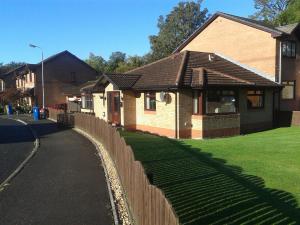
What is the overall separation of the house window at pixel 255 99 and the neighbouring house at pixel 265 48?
2.38 metres

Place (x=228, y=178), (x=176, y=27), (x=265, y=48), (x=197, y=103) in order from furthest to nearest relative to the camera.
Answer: (x=176, y=27) → (x=265, y=48) → (x=197, y=103) → (x=228, y=178)

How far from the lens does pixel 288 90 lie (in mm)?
27391

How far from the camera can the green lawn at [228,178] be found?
7.72 metres

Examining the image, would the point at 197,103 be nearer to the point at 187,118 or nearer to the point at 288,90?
the point at 187,118

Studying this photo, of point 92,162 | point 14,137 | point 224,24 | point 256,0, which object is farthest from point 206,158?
point 256,0

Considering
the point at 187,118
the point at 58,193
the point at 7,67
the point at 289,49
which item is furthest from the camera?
the point at 7,67

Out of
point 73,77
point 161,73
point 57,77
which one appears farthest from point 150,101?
point 73,77

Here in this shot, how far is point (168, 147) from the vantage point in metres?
16.8

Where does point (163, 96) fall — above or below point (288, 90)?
below

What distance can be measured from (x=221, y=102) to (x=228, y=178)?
10661mm

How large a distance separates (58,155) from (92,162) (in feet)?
8.50

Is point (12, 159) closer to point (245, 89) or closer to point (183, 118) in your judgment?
point (183, 118)

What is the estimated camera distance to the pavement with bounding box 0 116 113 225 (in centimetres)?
795

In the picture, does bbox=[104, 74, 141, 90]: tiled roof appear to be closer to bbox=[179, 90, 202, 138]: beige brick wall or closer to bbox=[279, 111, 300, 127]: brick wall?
bbox=[179, 90, 202, 138]: beige brick wall
